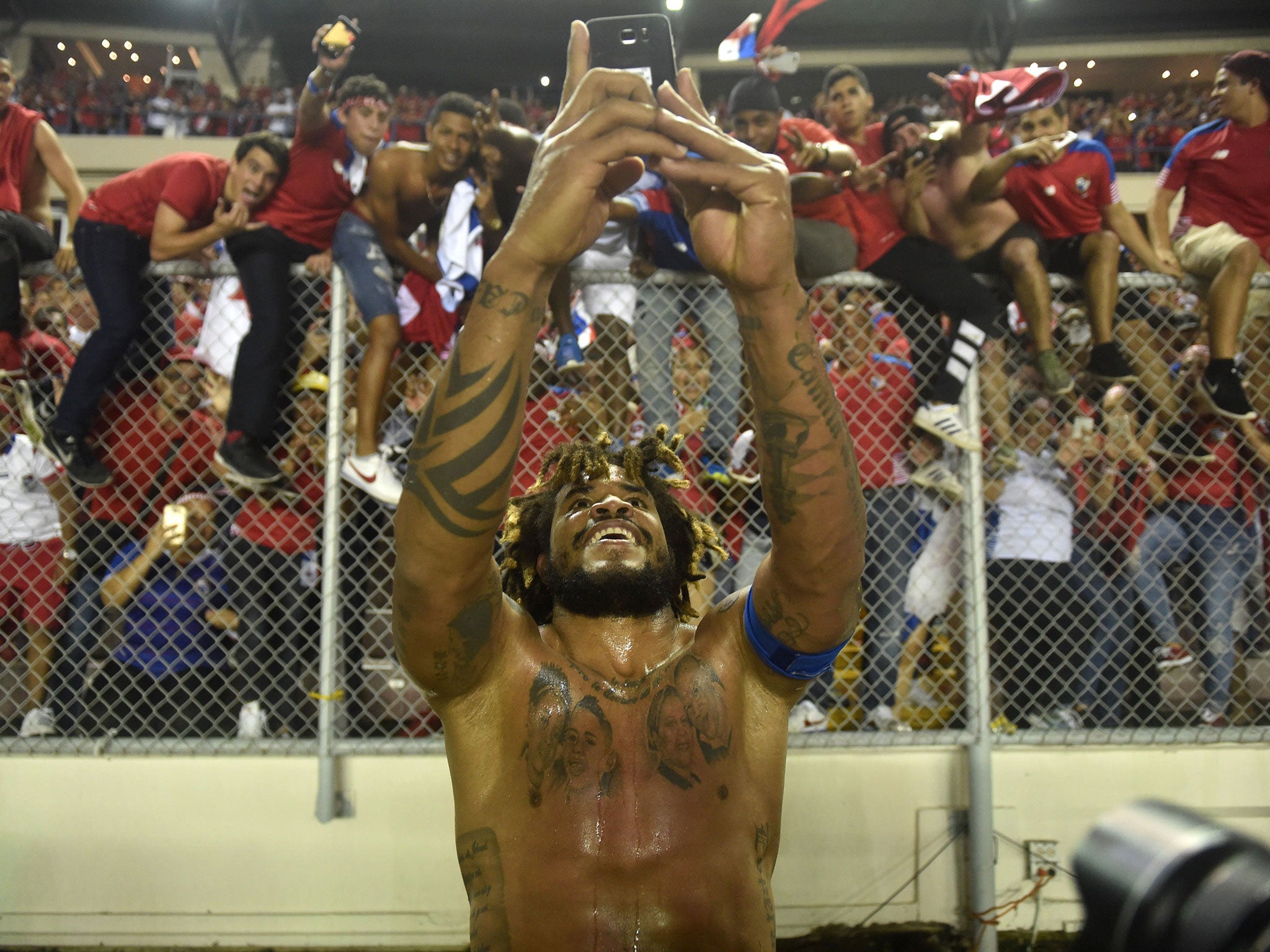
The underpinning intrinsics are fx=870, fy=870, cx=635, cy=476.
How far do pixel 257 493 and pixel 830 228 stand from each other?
2.51 meters

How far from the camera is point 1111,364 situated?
11.2 ft

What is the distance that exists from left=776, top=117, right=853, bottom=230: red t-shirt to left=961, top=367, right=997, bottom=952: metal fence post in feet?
2.77

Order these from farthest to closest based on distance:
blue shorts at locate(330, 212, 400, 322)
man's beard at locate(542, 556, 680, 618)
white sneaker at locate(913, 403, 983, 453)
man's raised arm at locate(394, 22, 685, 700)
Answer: blue shorts at locate(330, 212, 400, 322)
white sneaker at locate(913, 403, 983, 453)
man's beard at locate(542, 556, 680, 618)
man's raised arm at locate(394, 22, 685, 700)

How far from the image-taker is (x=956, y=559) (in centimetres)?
351

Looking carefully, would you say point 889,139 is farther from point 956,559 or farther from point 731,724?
point 731,724

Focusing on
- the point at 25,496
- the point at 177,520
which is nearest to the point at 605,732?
the point at 177,520

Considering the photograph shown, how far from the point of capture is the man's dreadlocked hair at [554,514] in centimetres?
219

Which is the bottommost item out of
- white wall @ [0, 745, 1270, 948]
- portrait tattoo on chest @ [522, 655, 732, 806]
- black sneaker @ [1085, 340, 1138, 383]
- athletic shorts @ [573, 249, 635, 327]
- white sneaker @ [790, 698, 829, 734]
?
white wall @ [0, 745, 1270, 948]

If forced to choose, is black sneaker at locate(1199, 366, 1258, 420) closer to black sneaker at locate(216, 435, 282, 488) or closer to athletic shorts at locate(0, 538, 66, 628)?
black sneaker at locate(216, 435, 282, 488)

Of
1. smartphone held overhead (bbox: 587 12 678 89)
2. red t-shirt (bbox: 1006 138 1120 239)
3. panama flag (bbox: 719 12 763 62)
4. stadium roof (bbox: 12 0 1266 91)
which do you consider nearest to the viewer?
smartphone held overhead (bbox: 587 12 678 89)

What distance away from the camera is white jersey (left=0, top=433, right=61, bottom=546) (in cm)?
345

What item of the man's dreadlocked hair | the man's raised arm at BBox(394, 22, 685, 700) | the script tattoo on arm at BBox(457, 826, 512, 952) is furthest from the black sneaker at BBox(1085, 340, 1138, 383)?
the script tattoo on arm at BBox(457, 826, 512, 952)

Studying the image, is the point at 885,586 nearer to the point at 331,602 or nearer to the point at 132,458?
the point at 331,602

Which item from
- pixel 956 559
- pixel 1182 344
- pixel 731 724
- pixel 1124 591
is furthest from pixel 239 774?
pixel 1182 344
